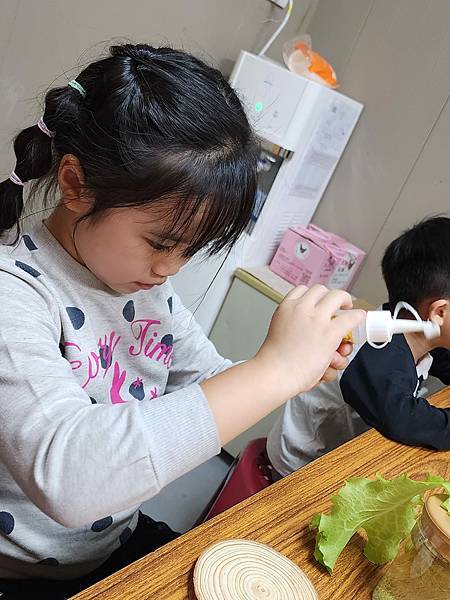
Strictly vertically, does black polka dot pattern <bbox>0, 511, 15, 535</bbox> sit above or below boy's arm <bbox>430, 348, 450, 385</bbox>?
below

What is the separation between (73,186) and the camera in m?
0.71

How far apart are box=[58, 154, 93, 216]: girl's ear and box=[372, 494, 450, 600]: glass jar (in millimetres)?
492

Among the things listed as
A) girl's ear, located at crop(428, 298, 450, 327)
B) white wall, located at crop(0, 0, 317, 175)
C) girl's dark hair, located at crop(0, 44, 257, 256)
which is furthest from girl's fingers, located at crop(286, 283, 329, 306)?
white wall, located at crop(0, 0, 317, 175)

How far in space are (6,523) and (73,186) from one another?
0.40m

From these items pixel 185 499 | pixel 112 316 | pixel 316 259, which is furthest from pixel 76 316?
pixel 316 259

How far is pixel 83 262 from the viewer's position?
2.43 ft

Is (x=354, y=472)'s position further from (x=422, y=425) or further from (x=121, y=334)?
(x=121, y=334)

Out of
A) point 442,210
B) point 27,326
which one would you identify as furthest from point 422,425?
point 442,210

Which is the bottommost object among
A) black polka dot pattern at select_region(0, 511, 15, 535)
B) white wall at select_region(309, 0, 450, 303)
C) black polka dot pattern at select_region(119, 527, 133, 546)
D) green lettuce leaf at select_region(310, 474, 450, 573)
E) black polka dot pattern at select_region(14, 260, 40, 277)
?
black polka dot pattern at select_region(119, 527, 133, 546)

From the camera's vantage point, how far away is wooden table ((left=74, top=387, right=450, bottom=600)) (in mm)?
535

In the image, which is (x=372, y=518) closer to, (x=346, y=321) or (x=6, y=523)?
(x=346, y=321)

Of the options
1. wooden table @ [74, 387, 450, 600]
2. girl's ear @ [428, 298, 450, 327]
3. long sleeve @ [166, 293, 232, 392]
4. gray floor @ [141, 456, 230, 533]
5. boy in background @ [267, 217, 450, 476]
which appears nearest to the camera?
wooden table @ [74, 387, 450, 600]

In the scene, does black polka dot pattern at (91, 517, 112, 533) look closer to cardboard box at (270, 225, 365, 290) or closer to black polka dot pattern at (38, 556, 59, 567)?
black polka dot pattern at (38, 556, 59, 567)

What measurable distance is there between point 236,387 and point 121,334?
280 millimetres
